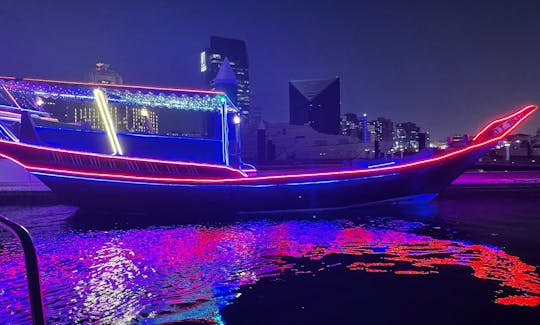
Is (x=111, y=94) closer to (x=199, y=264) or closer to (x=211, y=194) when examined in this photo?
(x=211, y=194)

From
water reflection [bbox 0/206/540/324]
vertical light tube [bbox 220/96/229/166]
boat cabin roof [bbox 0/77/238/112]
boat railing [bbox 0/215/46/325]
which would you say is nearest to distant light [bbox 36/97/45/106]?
boat cabin roof [bbox 0/77/238/112]

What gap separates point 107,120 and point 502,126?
12.8 metres

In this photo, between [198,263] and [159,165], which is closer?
[198,263]

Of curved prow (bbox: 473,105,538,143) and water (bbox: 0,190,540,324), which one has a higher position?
curved prow (bbox: 473,105,538,143)

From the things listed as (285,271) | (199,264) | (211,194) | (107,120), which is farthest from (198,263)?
(107,120)

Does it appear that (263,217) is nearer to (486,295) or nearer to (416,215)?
(416,215)

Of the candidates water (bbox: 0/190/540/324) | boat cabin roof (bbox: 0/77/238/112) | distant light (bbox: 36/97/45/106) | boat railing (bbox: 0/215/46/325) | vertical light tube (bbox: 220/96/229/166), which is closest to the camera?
boat railing (bbox: 0/215/46/325)

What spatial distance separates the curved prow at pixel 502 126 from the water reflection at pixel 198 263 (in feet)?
19.0

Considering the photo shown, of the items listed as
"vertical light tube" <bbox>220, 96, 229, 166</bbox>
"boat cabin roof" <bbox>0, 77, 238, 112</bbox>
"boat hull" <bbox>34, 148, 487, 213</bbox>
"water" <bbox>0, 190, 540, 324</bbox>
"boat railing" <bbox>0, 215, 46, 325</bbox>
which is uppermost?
"boat cabin roof" <bbox>0, 77, 238, 112</bbox>

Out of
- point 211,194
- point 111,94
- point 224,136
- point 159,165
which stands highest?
point 111,94

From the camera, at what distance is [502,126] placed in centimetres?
1448

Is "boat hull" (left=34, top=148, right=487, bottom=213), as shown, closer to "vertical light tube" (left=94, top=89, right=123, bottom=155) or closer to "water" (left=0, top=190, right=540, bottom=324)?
"vertical light tube" (left=94, top=89, right=123, bottom=155)

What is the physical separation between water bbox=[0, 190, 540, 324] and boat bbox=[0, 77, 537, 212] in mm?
1274

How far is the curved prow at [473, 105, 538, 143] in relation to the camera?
563 inches
